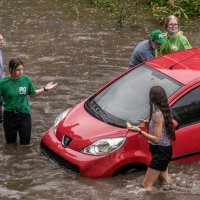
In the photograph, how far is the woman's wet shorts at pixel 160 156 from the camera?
7.16 meters

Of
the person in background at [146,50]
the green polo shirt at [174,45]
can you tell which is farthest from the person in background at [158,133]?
the green polo shirt at [174,45]

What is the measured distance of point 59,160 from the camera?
806 cm

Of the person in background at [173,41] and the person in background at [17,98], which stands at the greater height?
the person in background at [173,41]

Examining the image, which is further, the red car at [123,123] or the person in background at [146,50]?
→ the person in background at [146,50]

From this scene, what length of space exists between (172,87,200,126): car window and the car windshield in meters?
0.20

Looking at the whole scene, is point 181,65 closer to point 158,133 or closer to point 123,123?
point 123,123

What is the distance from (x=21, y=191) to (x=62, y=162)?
2.45ft

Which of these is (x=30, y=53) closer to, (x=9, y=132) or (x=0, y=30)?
(x=0, y=30)

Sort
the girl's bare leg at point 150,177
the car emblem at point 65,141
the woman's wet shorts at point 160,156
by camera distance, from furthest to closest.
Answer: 1. the car emblem at point 65,141
2. the girl's bare leg at point 150,177
3. the woman's wet shorts at point 160,156

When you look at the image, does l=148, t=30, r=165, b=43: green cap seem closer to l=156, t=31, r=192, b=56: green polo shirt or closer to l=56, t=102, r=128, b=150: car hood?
l=156, t=31, r=192, b=56: green polo shirt

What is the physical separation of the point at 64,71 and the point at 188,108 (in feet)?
18.0

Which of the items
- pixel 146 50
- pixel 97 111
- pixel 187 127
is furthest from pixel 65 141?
pixel 146 50

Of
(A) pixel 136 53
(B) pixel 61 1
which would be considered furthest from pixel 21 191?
(B) pixel 61 1

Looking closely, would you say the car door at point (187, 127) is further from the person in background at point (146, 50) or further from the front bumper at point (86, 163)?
the person in background at point (146, 50)
